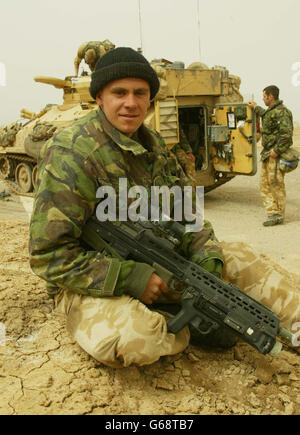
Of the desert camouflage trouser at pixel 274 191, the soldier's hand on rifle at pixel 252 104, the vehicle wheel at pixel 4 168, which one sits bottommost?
the desert camouflage trouser at pixel 274 191

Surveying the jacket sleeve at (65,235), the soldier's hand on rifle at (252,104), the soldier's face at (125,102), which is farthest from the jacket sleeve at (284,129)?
the jacket sleeve at (65,235)

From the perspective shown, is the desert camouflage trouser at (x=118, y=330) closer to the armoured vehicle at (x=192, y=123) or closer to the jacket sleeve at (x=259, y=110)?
the armoured vehicle at (x=192, y=123)

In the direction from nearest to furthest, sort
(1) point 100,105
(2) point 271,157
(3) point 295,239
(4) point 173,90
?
1. (1) point 100,105
2. (3) point 295,239
3. (2) point 271,157
4. (4) point 173,90

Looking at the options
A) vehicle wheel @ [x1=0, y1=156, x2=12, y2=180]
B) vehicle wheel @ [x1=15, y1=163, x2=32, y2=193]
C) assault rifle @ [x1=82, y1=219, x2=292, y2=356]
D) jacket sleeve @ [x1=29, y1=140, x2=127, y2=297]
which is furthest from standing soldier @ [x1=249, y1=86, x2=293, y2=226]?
vehicle wheel @ [x1=0, y1=156, x2=12, y2=180]

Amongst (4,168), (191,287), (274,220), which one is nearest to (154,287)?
(191,287)

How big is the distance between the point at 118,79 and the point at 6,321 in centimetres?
159

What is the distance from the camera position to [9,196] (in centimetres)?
967

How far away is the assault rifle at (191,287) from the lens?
233 cm

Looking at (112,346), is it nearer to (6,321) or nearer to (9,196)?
(6,321)

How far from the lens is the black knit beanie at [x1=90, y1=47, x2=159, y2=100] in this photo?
247cm

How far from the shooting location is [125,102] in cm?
254

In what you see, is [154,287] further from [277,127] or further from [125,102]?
[277,127]

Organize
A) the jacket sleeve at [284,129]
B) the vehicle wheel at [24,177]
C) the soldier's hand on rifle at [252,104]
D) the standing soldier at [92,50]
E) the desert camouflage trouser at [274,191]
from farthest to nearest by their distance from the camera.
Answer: the vehicle wheel at [24,177], the standing soldier at [92,50], the soldier's hand on rifle at [252,104], the desert camouflage trouser at [274,191], the jacket sleeve at [284,129]
